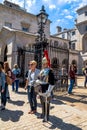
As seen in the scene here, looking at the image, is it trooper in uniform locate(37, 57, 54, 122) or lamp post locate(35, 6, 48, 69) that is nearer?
trooper in uniform locate(37, 57, 54, 122)

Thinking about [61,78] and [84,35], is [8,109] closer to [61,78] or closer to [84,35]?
[61,78]

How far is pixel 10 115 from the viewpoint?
22.2 feet

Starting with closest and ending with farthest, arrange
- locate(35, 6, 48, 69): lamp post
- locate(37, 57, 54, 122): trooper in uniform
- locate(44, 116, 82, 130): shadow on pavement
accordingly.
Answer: locate(44, 116, 82, 130): shadow on pavement → locate(37, 57, 54, 122): trooper in uniform → locate(35, 6, 48, 69): lamp post

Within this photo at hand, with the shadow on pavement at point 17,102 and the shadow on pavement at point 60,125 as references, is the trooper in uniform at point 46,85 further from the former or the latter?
the shadow on pavement at point 17,102

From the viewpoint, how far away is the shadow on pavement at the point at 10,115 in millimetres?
6340

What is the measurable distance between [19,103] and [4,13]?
962 inches

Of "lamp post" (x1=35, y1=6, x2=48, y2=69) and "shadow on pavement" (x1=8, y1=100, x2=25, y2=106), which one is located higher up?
"lamp post" (x1=35, y1=6, x2=48, y2=69)

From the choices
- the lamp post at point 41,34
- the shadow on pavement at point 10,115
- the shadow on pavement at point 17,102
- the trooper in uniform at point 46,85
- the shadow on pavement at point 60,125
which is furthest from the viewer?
the lamp post at point 41,34

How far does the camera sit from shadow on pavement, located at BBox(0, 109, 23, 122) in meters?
6.34

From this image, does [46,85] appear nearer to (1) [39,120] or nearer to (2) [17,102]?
(1) [39,120]

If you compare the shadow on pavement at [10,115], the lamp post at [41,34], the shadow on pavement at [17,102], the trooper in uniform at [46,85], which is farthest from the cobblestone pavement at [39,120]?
the lamp post at [41,34]

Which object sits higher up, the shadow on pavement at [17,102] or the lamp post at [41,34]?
the lamp post at [41,34]

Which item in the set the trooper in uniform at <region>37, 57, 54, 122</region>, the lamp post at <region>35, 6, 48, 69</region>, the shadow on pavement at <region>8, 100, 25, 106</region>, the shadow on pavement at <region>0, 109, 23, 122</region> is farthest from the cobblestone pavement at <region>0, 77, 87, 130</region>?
the lamp post at <region>35, 6, 48, 69</region>

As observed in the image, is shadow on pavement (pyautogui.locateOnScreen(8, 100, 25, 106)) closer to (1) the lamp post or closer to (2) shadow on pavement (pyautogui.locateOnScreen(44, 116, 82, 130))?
(2) shadow on pavement (pyautogui.locateOnScreen(44, 116, 82, 130))
